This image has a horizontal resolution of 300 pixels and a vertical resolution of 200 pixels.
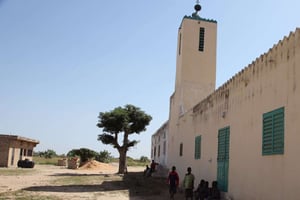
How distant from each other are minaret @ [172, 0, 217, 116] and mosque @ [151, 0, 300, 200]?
2.08 m

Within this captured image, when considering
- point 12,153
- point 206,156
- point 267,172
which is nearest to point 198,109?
point 206,156

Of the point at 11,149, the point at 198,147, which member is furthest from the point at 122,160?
the point at 198,147

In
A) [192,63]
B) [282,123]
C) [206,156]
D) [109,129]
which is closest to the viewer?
[282,123]

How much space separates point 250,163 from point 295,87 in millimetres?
3030

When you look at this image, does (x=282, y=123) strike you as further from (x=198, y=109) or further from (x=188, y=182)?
(x=198, y=109)

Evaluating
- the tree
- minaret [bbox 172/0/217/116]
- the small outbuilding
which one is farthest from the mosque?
the small outbuilding

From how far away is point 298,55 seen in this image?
819cm

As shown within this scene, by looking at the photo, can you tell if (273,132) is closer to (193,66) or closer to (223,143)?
(223,143)

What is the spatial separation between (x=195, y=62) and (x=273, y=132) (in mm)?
12868

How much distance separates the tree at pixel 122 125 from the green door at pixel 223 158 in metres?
19.3

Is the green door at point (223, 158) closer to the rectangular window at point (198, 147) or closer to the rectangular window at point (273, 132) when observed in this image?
the rectangular window at point (198, 147)

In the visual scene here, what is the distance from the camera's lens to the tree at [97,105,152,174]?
3212cm

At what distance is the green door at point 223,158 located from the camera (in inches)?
491

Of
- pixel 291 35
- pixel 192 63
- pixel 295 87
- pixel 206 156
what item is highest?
pixel 192 63
